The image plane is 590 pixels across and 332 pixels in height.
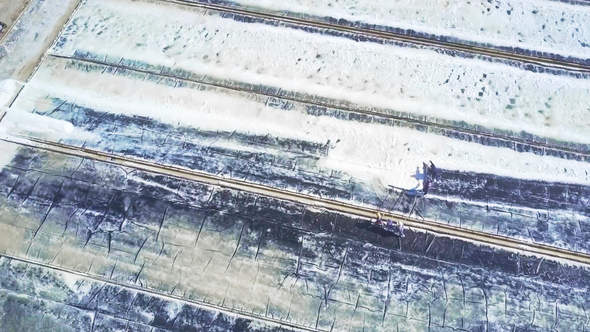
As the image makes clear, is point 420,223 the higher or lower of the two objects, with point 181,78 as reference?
lower

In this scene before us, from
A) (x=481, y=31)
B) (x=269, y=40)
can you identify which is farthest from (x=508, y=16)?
(x=269, y=40)

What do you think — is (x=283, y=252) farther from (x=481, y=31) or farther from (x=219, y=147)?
(x=481, y=31)

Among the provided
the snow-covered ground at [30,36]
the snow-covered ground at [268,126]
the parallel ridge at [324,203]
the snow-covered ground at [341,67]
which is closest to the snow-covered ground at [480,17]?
the snow-covered ground at [341,67]

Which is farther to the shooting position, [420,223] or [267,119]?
[267,119]

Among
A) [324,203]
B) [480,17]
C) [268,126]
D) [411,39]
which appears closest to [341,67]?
[411,39]

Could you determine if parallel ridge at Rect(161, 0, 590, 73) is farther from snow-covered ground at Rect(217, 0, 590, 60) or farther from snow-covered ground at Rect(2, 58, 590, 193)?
snow-covered ground at Rect(2, 58, 590, 193)

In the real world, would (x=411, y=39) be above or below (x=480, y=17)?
below

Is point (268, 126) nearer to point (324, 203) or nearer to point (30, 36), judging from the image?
point (324, 203)
